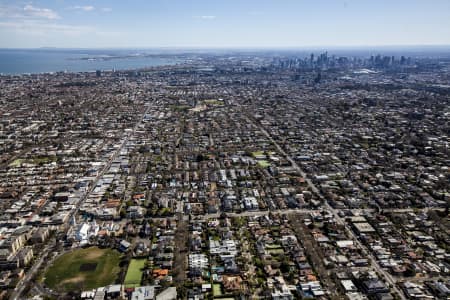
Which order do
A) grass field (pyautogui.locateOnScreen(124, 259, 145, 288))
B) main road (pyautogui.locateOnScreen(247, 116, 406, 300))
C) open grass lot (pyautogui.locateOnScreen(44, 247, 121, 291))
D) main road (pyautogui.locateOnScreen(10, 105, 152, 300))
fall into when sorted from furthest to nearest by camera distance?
main road (pyautogui.locateOnScreen(247, 116, 406, 300)) < open grass lot (pyautogui.locateOnScreen(44, 247, 121, 291)) < grass field (pyautogui.locateOnScreen(124, 259, 145, 288)) < main road (pyautogui.locateOnScreen(10, 105, 152, 300))

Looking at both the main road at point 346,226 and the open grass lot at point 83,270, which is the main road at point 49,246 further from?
the main road at point 346,226

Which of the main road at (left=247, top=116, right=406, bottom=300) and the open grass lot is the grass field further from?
the main road at (left=247, top=116, right=406, bottom=300)

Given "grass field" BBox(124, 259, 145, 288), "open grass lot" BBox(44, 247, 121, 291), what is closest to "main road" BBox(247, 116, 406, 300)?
"grass field" BBox(124, 259, 145, 288)

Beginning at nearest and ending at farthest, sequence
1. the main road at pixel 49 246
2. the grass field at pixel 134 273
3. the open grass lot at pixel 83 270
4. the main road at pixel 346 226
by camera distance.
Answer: the main road at pixel 49 246
the grass field at pixel 134 273
the open grass lot at pixel 83 270
the main road at pixel 346 226

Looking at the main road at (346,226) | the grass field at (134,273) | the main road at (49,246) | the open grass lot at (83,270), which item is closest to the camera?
the main road at (49,246)

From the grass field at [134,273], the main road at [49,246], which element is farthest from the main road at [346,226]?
the main road at [49,246]

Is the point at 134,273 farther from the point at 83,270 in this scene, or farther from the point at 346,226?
the point at 346,226

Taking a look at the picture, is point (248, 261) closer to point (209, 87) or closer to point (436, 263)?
point (436, 263)
